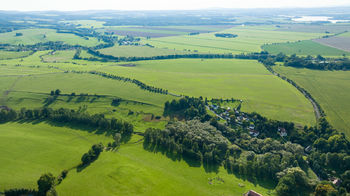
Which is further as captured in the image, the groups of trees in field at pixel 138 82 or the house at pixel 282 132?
the groups of trees in field at pixel 138 82

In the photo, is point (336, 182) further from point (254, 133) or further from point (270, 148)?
point (254, 133)

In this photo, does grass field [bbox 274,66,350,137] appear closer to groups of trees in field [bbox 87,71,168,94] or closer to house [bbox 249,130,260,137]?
house [bbox 249,130,260,137]

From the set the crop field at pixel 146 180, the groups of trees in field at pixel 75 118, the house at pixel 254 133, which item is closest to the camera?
the crop field at pixel 146 180

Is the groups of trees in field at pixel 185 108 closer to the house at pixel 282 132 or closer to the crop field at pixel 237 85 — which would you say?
the crop field at pixel 237 85

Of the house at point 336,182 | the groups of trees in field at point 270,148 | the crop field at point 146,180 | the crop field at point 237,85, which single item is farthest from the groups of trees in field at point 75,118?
the house at point 336,182

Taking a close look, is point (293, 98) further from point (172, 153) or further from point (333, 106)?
point (172, 153)

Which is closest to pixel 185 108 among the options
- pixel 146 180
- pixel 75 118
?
pixel 75 118
